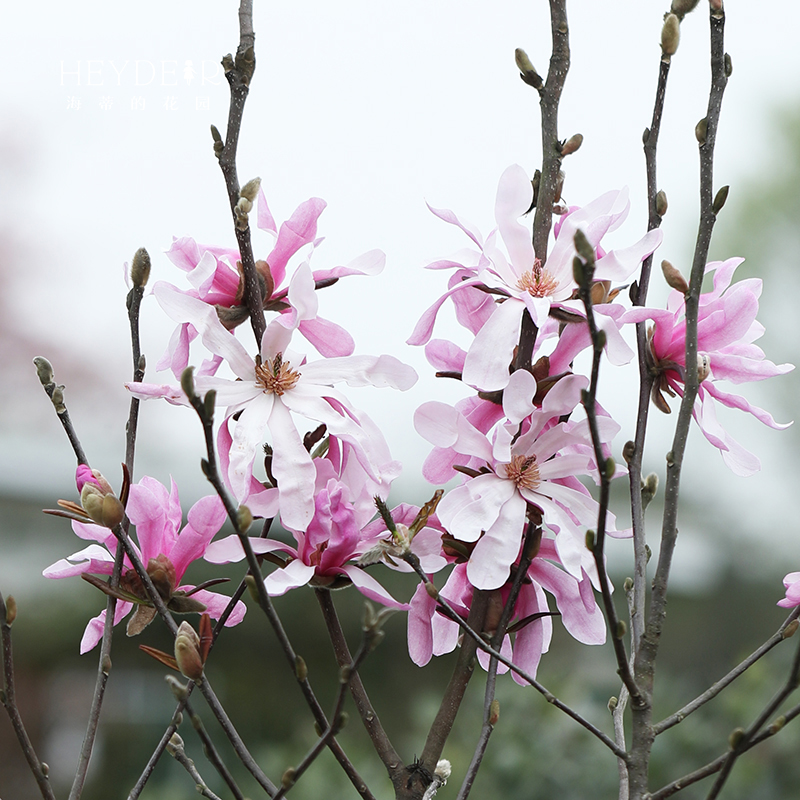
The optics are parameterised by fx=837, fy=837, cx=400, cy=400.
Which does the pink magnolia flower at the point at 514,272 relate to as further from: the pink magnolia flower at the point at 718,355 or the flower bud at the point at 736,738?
the flower bud at the point at 736,738

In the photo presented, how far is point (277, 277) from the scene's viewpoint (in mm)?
564

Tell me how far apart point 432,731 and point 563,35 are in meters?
0.45

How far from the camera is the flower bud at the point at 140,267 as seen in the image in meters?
0.53

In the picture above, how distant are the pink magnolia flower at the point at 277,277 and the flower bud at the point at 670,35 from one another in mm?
229

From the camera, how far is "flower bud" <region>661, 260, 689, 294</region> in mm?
518

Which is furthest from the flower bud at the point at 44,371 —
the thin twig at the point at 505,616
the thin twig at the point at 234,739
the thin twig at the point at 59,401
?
the thin twig at the point at 505,616

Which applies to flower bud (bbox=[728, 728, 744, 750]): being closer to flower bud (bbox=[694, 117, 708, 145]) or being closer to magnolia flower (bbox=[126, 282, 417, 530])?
magnolia flower (bbox=[126, 282, 417, 530])

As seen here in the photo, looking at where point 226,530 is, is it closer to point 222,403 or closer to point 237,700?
point 237,700

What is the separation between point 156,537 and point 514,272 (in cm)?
29

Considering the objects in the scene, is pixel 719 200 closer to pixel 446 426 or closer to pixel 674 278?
pixel 674 278

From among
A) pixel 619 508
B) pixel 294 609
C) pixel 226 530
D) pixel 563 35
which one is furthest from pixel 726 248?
pixel 563 35

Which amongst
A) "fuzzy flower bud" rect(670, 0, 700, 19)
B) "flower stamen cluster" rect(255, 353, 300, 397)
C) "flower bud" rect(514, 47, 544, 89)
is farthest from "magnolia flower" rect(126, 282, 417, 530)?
"fuzzy flower bud" rect(670, 0, 700, 19)

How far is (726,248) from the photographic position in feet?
20.3

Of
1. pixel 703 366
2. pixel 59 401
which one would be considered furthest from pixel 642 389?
pixel 59 401
